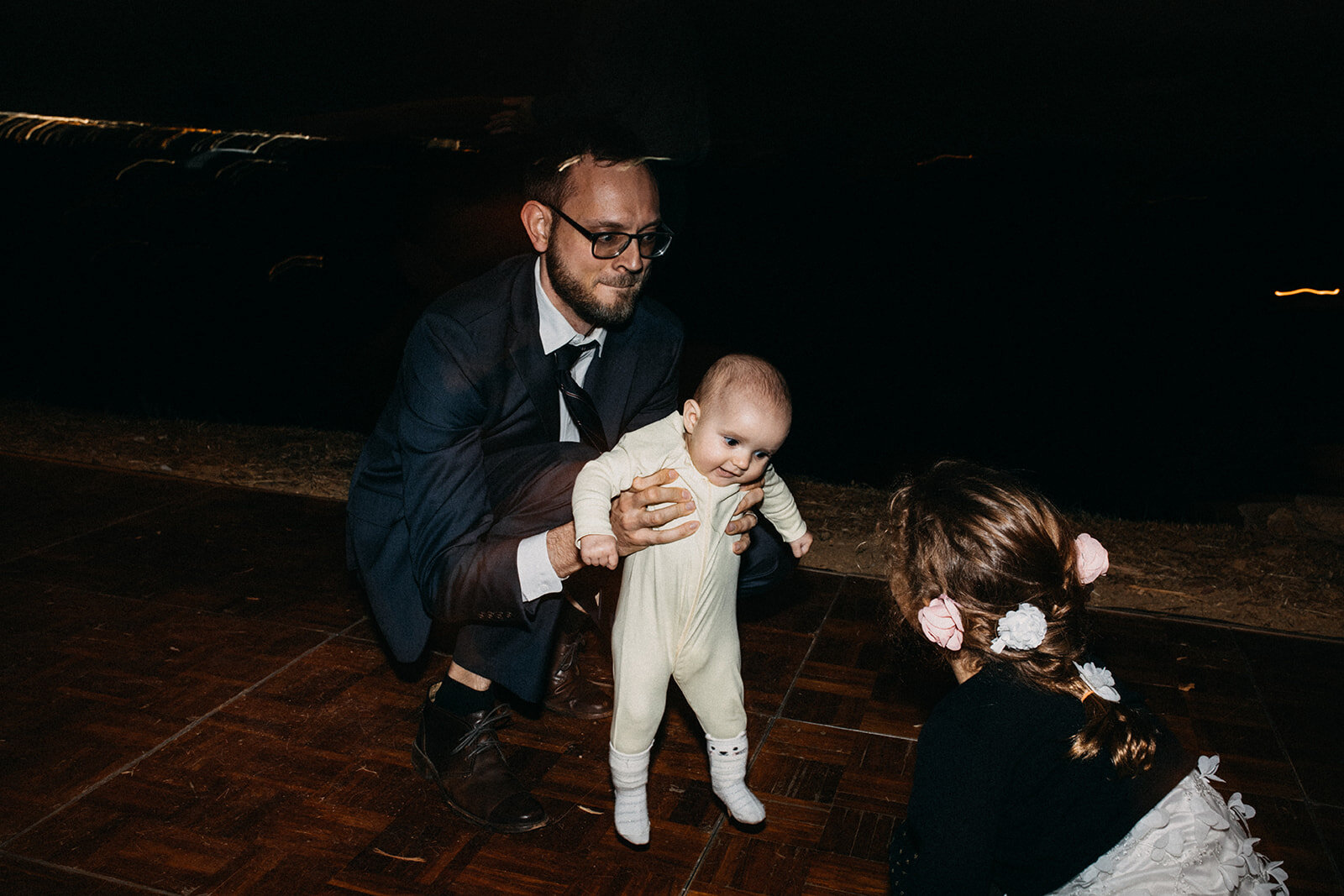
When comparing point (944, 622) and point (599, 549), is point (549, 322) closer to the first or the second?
point (599, 549)

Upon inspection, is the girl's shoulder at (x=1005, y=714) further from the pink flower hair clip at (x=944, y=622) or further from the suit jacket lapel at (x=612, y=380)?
the suit jacket lapel at (x=612, y=380)

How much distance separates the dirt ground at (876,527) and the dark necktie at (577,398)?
879 mm

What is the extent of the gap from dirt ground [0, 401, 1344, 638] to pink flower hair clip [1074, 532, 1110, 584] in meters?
1.13

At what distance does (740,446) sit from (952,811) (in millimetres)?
648

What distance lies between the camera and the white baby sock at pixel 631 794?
175cm

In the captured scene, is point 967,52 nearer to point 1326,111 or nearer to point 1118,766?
point 1326,111

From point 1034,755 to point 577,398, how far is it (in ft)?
4.05

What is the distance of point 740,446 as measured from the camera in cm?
159

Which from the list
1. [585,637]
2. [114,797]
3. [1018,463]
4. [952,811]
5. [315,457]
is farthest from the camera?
[1018,463]

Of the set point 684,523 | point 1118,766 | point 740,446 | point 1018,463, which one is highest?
point 740,446

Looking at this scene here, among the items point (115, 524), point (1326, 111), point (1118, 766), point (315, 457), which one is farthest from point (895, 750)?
point (1326, 111)

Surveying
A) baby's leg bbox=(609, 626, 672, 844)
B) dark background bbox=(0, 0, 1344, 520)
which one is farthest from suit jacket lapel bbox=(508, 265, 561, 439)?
dark background bbox=(0, 0, 1344, 520)

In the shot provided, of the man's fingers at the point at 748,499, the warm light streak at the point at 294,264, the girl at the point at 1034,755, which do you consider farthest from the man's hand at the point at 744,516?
the warm light streak at the point at 294,264

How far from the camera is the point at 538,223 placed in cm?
205
